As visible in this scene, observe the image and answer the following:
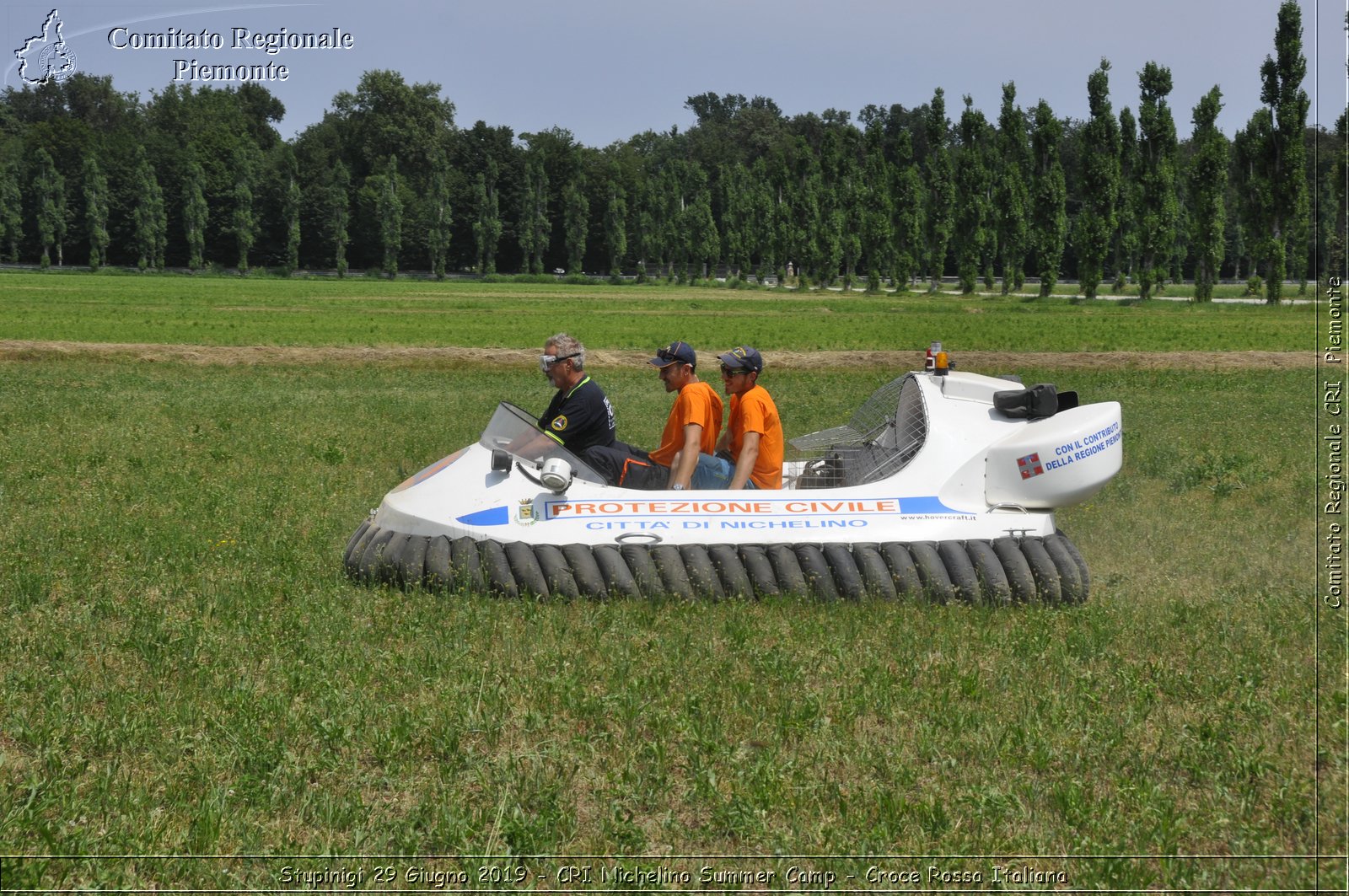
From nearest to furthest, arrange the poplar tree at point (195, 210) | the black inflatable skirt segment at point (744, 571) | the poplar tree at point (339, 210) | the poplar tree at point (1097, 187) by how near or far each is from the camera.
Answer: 1. the black inflatable skirt segment at point (744, 571)
2. the poplar tree at point (1097, 187)
3. the poplar tree at point (195, 210)
4. the poplar tree at point (339, 210)

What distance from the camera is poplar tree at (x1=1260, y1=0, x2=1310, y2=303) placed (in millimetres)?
43344

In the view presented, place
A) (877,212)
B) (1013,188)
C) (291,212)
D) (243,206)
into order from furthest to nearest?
(291,212), (243,206), (877,212), (1013,188)

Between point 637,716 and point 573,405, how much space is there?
9.26 feet

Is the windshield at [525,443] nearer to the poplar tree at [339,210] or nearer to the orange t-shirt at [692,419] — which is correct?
the orange t-shirt at [692,419]

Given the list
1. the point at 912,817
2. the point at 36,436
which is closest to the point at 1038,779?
the point at 912,817

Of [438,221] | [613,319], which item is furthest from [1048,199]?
[438,221]

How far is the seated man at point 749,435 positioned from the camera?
719 cm

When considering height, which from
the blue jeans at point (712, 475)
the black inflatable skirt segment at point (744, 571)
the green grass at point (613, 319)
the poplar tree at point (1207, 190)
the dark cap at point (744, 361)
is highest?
the poplar tree at point (1207, 190)

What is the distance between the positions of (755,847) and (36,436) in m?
10.7

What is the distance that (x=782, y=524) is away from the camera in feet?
22.1

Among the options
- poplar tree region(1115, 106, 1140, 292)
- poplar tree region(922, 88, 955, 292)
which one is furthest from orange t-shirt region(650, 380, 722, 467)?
poplar tree region(922, 88, 955, 292)

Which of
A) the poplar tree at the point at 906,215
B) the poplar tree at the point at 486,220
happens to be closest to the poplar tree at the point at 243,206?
the poplar tree at the point at 486,220

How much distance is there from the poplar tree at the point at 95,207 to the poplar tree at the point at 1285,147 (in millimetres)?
65001

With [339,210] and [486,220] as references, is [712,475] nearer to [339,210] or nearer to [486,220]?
[339,210]
